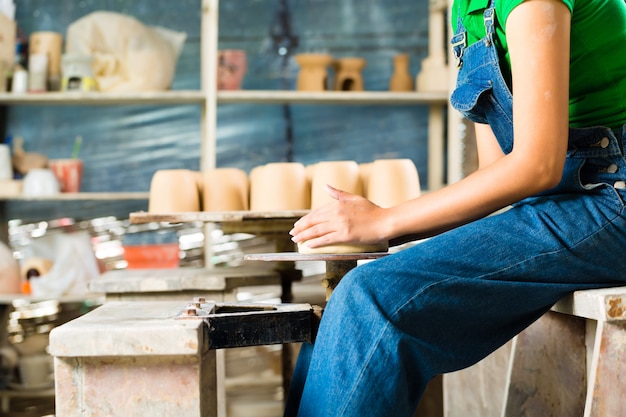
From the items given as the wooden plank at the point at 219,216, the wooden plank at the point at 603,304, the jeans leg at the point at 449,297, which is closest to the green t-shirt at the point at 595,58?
the jeans leg at the point at 449,297

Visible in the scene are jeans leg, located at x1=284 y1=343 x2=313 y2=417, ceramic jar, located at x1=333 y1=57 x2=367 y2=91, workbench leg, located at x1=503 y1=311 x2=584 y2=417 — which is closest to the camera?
jeans leg, located at x1=284 y1=343 x2=313 y2=417

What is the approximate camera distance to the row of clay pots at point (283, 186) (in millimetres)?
2570

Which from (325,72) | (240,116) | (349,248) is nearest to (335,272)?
(349,248)

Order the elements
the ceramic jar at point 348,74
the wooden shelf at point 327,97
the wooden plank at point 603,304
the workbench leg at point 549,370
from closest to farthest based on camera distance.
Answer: the wooden plank at point 603,304
the workbench leg at point 549,370
the wooden shelf at point 327,97
the ceramic jar at point 348,74

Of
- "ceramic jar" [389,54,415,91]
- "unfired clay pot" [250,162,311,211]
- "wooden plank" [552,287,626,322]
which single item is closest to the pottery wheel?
"wooden plank" [552,287,626,322]

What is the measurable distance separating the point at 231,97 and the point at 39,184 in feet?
3.29

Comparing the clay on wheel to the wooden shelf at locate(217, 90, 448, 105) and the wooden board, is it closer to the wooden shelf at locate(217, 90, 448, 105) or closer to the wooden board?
the wooden board

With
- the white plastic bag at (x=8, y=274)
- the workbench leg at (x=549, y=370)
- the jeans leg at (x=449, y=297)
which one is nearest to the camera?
the jeans leg at (x=449, y=297)

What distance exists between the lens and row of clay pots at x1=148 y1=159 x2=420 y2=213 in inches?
101

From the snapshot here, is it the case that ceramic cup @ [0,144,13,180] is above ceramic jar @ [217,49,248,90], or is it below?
below

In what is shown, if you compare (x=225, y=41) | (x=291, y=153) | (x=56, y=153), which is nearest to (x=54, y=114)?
(x=56, y=153)

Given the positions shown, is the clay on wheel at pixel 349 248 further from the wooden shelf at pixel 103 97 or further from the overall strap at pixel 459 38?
the wooden shelf at pixel 103 97

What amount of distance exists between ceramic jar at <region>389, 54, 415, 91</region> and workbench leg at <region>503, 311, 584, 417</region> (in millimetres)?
2488

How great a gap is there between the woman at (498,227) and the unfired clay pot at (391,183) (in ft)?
3.50
